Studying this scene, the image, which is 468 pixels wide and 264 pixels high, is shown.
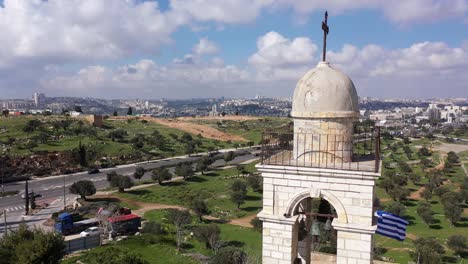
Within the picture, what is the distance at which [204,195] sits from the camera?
57.0 m

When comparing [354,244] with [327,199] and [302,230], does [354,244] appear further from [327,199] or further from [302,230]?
[302,230]

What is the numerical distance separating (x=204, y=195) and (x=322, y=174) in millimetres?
49815

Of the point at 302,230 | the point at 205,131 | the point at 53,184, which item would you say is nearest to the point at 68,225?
the point at 53,184

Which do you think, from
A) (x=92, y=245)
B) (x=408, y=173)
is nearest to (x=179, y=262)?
(x=92, y=245)

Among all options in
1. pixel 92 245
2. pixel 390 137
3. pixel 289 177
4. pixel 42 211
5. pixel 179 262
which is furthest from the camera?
pixel 390 137

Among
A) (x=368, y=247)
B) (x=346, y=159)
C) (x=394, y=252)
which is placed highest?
(x=346, y=159)

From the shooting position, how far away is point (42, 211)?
4694cm

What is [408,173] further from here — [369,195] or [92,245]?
[369,195]

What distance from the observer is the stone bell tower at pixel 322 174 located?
8141 millimetres

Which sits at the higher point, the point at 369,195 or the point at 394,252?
the point at 369,195

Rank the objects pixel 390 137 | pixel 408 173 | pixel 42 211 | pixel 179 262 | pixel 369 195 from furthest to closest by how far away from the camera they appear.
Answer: pixel 390 137 → pixel 408 173 → pixel 42 211 → pixel 179 262 → pixel 369 195

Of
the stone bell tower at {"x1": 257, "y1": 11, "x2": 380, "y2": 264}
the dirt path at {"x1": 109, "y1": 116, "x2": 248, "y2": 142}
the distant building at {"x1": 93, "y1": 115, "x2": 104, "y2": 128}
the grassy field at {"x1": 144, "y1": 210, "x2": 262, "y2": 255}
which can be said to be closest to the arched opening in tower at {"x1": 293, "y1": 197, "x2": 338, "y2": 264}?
the stone bell tower at {"x1": 257, "y1": 11, "x2": 380, "y2": 264}

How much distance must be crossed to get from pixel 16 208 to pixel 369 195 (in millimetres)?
50162

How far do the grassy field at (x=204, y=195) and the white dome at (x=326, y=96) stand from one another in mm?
41759
